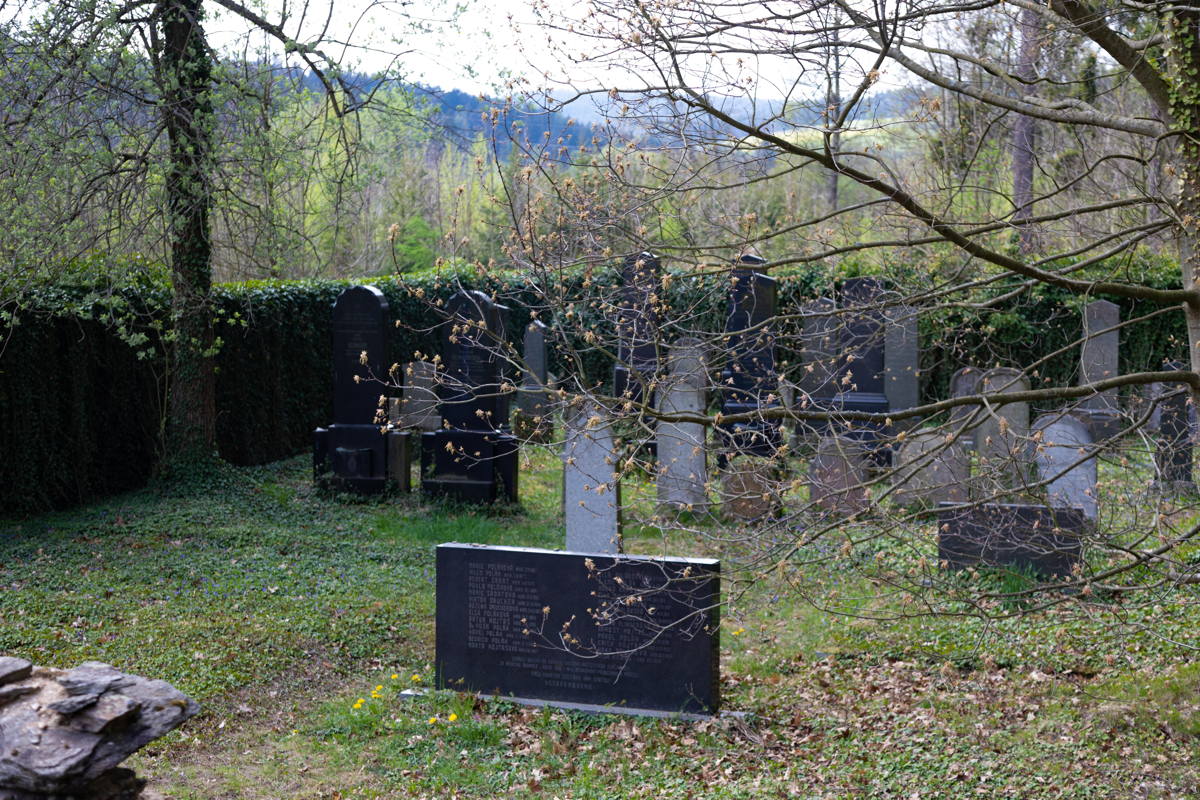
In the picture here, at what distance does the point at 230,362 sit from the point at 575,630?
361 inches

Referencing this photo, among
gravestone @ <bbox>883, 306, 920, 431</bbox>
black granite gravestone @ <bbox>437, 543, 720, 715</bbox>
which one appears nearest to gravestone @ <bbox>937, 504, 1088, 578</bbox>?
black granite gravestone @ <bbox>437, 543, 720, 715</bbox>

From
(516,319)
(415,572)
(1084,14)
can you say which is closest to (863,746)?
(1084,14)

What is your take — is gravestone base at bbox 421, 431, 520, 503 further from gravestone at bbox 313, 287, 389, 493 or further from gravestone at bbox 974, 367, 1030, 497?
gravestone at bbox 974, 367, 1030, 497

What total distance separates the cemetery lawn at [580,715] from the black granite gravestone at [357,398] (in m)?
2.69

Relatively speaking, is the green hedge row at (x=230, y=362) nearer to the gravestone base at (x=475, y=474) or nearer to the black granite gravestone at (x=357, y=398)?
the black granite gravestone at (x=357, y=398)

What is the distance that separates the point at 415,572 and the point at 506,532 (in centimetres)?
175

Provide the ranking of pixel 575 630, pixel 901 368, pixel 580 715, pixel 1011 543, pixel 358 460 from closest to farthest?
1. pixel 580 715
2. pixel 575 630
3. pixel 1011 543
4. pixel 358 460
5. pixel 901 368

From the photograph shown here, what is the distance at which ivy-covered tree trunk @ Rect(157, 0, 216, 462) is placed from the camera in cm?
1173

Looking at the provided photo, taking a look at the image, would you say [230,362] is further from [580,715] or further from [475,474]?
[580,715]

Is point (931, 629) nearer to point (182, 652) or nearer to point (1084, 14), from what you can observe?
point (1084, 14)

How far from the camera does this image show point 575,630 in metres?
Result: 7.17

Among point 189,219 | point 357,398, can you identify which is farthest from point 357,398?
point 189,219

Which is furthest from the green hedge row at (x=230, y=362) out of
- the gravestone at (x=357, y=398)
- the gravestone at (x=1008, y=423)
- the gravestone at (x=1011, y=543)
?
the gravestone at (x=1011, y=543)

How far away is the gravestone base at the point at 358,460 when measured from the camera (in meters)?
13.3
